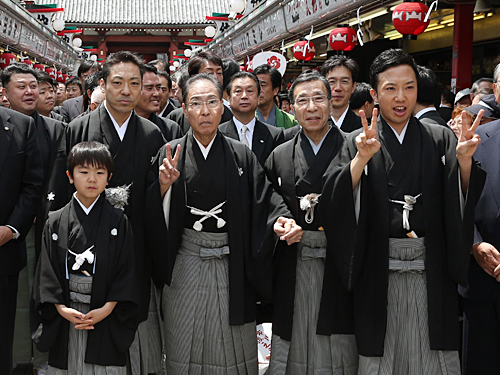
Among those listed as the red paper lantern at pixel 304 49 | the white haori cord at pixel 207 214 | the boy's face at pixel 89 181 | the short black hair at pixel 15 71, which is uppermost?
the red paper lantern at pixel 304 49

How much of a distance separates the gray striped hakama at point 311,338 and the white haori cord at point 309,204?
0.10 meters

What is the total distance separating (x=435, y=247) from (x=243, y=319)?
4.04ft

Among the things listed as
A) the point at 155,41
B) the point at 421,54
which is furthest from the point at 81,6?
the point at 421,54

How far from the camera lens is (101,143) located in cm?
333

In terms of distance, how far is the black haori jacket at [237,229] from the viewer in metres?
3.26

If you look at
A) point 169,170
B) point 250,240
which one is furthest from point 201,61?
point 250,240

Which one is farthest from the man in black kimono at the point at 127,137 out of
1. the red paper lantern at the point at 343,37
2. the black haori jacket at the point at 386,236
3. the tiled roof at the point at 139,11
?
the tiled roof at the point at 139,11

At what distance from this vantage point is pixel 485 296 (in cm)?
319

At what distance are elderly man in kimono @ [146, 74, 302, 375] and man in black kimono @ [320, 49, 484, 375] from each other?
1.60ft

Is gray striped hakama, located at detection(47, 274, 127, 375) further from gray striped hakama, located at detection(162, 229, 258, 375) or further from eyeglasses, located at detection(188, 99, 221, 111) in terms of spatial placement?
eyeglasses, located at detection(188, 99, 221, 111)

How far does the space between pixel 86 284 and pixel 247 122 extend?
211 centimetres

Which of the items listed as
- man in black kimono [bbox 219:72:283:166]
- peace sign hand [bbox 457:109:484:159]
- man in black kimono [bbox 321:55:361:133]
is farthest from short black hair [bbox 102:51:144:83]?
peace sign hand [bbox 457:109:484:159]

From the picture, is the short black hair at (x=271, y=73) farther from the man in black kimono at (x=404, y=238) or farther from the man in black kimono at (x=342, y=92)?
the man in black kimono at (x=404, y=238)

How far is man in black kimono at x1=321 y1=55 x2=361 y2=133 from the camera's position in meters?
4.56
